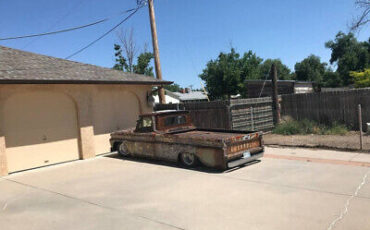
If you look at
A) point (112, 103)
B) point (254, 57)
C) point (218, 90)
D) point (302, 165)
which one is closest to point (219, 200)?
point (302, 165)

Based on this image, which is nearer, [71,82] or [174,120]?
[174,120]

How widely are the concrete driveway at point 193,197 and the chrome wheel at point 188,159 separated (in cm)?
40

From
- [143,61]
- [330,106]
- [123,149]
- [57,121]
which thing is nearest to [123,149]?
[123,149]

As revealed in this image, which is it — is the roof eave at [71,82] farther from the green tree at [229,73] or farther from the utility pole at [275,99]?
the green tree at [229,73]

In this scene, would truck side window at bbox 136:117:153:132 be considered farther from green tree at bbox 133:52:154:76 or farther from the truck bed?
green tree at bbox 133:52:154:76

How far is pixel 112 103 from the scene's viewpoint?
12.9 meters

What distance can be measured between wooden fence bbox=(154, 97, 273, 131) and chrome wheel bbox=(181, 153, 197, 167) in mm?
5342

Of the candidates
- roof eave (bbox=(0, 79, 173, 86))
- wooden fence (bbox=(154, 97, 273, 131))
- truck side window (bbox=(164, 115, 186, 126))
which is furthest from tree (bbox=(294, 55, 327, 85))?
truck side window (bbox=(164, 115, 186, 126))

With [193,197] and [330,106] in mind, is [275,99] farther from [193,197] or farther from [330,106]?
[193,197]

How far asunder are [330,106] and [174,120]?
27.8ft

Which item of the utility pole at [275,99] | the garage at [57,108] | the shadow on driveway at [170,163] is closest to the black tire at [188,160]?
the shadow on driveway at [170,163]

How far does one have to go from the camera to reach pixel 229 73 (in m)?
34.6

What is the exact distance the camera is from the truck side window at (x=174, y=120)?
10.2 metres

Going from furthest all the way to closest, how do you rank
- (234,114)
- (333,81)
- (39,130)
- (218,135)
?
(333,81)
(234,114)
(39,130)
(218,135)
